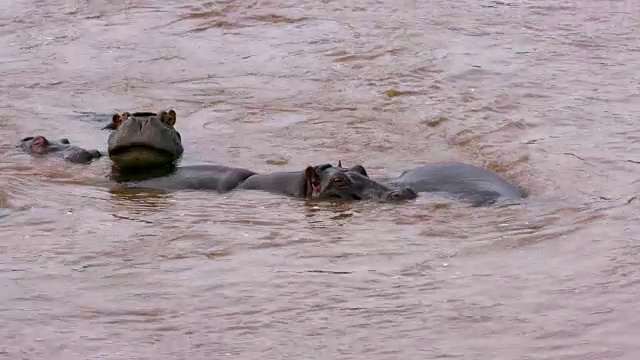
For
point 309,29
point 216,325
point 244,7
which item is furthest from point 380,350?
point 244,7

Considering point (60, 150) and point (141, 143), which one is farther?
point (60, 150)

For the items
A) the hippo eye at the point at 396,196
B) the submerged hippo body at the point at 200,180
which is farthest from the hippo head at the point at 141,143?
the hippo eye at the point at 396,196

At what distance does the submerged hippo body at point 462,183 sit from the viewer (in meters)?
7.45

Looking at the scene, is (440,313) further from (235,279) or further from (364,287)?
(235,279)

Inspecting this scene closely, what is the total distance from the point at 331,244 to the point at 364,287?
2.84ft

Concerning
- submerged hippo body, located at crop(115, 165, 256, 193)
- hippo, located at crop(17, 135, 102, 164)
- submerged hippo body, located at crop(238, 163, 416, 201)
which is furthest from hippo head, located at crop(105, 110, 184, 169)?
submerged hippo body, located at crop(238, 163, 416, 201)

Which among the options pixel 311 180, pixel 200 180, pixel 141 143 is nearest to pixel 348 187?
pixel 311 180

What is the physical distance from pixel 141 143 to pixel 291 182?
44.0 inches

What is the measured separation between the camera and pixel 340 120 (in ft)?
33.6

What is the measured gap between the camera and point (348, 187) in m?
7.61

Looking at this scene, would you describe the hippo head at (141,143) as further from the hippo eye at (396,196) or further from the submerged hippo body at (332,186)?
the hippo eye at (396,196)

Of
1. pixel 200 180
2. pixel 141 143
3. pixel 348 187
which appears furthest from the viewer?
pixel 141 143

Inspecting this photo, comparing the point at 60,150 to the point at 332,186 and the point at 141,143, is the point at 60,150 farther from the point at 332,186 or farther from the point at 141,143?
the point at 332,186

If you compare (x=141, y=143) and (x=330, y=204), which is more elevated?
(x=141, y=143)
